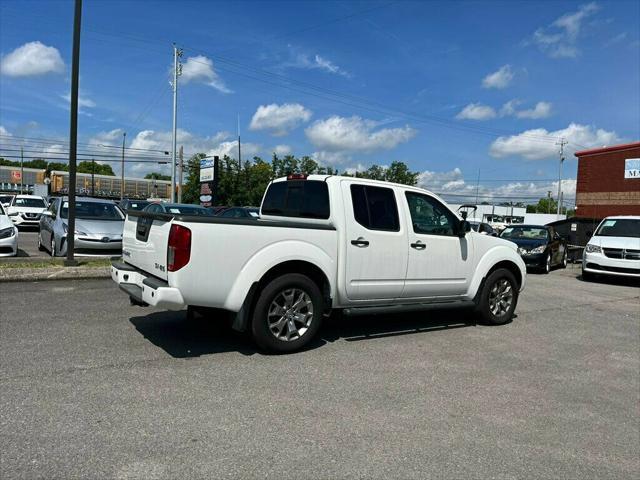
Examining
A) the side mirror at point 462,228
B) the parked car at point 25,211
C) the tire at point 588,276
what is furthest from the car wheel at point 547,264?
the parked car at point 25,211

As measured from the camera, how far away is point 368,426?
3820 mm

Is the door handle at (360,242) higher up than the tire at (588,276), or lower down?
higher up

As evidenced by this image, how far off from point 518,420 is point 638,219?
13743 mm

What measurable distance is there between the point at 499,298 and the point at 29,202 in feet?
74.3

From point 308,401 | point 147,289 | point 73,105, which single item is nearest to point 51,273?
point 73,105

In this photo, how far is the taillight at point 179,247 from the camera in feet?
15.5

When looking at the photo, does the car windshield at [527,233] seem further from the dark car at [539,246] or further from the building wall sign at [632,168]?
the building wall sign at [632,168]

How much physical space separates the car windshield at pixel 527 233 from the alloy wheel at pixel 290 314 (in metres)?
13.4

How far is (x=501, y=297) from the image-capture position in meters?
7.62

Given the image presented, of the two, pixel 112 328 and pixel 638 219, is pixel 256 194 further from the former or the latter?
pixel 112 328

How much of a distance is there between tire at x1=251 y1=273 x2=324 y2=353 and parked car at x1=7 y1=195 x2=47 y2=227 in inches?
765

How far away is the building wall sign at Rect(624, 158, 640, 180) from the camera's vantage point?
2631 centimetres

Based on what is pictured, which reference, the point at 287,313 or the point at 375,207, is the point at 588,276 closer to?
the point at 375,207

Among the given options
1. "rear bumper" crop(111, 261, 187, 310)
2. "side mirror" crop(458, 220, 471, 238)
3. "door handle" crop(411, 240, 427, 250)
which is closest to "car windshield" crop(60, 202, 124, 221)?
"rear bumper" crop(111, 261, 187, 310)
